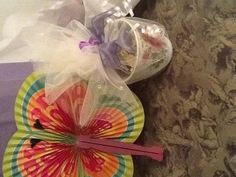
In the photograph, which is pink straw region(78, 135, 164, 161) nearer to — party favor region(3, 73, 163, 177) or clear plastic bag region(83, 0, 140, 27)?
party favor region(3, 73, 163, 177)

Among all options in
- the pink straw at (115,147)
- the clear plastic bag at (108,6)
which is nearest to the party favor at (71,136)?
the pink straw at (115,147)

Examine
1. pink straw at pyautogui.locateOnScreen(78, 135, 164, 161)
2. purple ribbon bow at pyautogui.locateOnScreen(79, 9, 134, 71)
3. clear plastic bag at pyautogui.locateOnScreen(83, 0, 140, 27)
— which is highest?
clear plastic bag at pyautogui.locateOnScreen(83, 0, 140, 27)

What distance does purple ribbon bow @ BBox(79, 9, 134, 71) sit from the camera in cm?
62

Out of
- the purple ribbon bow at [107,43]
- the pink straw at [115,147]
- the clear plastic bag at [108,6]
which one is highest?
the clear plastic bag at [108,6]

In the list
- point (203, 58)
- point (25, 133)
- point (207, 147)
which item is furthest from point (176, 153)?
point (25, 133)

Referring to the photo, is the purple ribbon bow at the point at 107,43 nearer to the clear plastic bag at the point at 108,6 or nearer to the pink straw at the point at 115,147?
the clear plastic bag at the point at 108,6

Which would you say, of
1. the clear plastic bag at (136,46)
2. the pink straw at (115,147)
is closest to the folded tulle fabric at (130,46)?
the clear plastic bag at (136,46)

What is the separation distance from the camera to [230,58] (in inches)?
21.9

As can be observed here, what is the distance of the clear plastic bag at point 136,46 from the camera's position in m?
0.60

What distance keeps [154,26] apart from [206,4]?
10 cm

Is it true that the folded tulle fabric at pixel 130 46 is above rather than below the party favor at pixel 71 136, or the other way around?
above

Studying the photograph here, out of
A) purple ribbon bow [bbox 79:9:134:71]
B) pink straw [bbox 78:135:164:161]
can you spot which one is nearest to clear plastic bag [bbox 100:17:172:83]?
purple ribbon bow [bbox 79:9:134:71]

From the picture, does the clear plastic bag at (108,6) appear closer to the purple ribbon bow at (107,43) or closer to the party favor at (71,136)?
the purple ribbon bow at (107,43)

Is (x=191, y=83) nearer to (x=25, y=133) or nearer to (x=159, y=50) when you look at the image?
(x=159, y=50)
